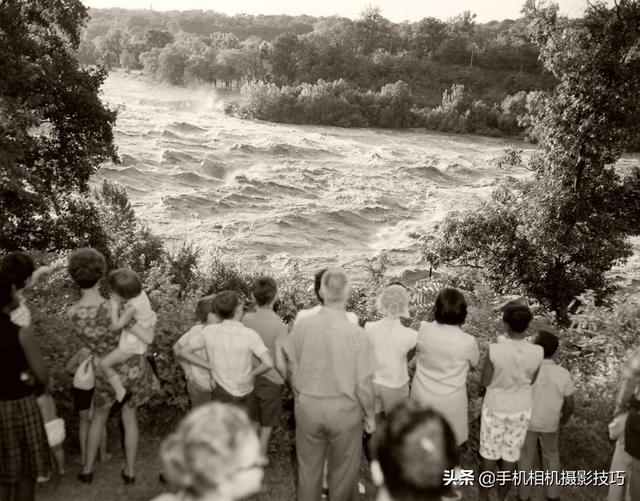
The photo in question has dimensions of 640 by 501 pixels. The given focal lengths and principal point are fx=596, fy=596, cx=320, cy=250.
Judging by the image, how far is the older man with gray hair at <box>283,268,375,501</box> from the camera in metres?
3.96

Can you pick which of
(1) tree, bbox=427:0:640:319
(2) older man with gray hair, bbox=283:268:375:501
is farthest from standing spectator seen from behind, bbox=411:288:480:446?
(1) tree, bbox=427:0:640:319

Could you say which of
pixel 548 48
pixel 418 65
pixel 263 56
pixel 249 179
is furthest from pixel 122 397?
pixel 418 65

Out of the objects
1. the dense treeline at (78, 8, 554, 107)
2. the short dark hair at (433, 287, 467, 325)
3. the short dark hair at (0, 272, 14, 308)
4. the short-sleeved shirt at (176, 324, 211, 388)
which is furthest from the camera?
the dense treeline at (78, 8, 554, 107)

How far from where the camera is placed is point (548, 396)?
4625 mm

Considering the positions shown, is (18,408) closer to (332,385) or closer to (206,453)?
(332,385)

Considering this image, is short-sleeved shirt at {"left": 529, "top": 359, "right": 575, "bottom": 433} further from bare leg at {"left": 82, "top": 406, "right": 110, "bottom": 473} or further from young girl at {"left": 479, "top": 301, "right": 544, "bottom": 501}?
bare leg at {"left": 82, "top": 406, "right": 110, "bottom": 473}

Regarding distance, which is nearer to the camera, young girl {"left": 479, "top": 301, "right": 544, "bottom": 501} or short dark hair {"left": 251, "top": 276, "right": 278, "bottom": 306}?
young girl {"left": 479, "top": 301, "right": 544, "bottom": 501}

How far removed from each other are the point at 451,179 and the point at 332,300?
36.7m

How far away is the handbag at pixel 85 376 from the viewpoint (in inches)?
167

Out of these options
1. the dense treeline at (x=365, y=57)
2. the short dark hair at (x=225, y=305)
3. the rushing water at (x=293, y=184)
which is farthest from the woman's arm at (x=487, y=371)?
A: the dense treeline at (x=365, y=57)

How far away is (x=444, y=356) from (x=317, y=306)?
3.27ft

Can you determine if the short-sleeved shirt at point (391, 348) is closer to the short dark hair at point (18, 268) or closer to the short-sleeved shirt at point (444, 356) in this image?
the short-sleeved shirt at point (444, 356)

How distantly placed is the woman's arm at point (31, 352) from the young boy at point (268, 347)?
151cm

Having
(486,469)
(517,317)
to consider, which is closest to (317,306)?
(517,317)
